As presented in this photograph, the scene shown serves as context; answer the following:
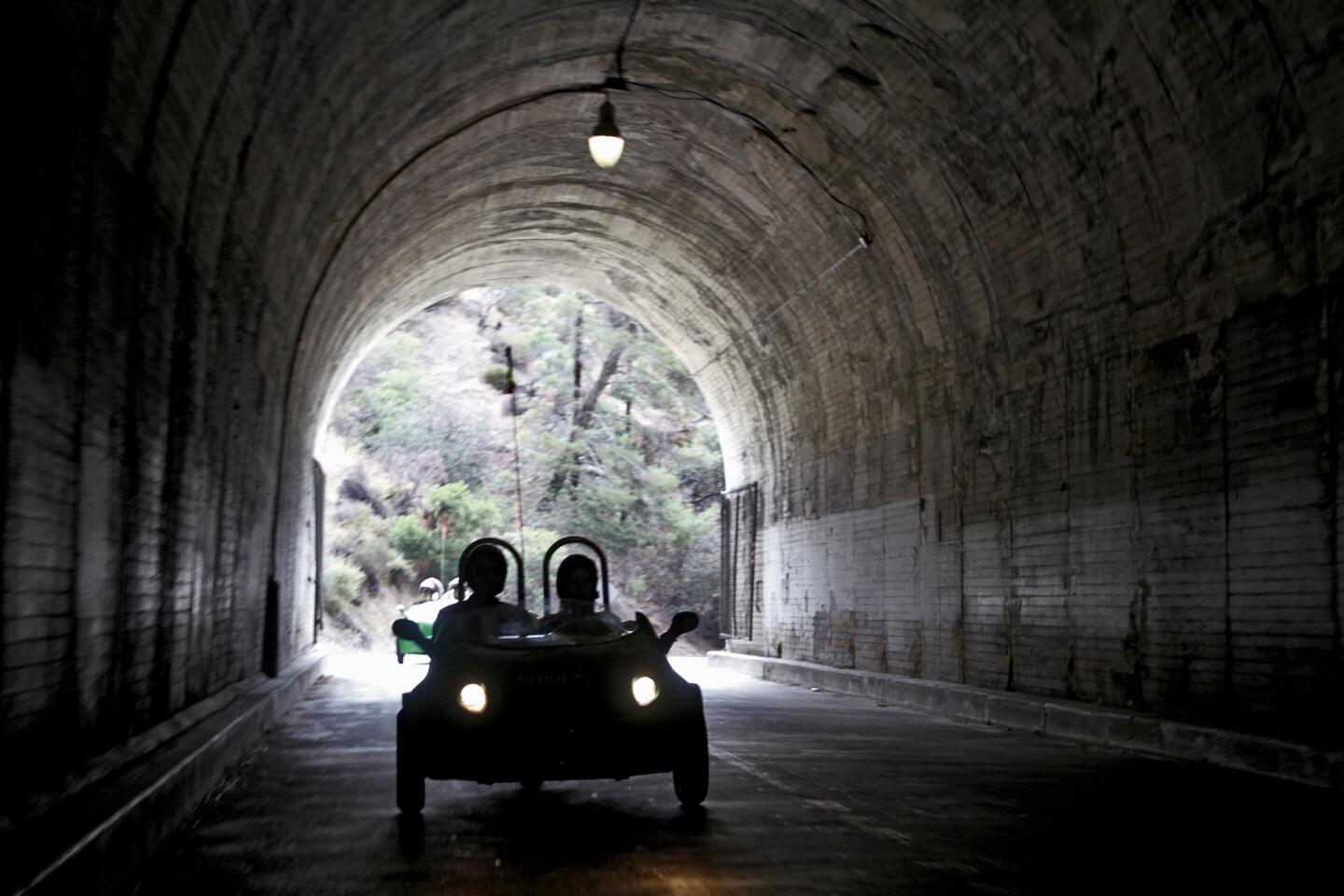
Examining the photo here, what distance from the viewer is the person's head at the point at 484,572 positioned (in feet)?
28.5

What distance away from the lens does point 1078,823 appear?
6.85m

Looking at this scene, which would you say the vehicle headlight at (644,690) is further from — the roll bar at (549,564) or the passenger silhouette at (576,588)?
the roll bar at (549,564)

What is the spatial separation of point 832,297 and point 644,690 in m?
10.8

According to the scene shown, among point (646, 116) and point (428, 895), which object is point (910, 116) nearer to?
point (646, 116)

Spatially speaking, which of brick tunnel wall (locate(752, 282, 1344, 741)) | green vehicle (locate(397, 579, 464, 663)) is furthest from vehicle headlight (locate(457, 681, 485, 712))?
green vehicle (locate(397, 579, 464, 663))

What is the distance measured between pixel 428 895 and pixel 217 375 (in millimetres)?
5884

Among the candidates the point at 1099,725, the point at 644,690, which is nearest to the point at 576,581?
the point at 644,690

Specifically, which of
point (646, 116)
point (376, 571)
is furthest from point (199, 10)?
point (376, 571)

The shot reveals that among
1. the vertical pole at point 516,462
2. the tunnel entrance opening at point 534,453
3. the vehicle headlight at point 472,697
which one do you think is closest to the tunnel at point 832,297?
the vehicle headlight at point 472,697

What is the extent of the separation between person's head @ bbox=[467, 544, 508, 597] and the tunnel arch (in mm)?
1861

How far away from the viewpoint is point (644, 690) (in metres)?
6.99

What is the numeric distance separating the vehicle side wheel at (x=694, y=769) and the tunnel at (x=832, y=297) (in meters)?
2.84

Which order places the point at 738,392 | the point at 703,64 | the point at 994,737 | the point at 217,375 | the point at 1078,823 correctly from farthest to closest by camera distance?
the point at 738,392 < the point at 703,64 < the point at 994,737 < the point at 217,375 < the point at 1078,823

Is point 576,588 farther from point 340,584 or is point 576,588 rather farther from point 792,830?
point 340,584
